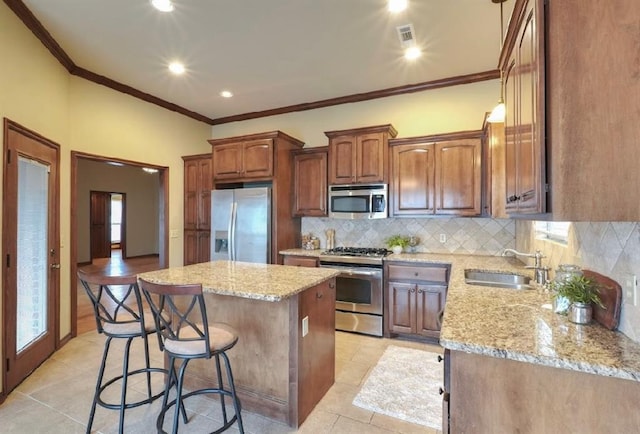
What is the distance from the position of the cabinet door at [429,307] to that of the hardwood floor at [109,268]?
13.4 ft

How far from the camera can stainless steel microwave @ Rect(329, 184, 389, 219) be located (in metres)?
3.99

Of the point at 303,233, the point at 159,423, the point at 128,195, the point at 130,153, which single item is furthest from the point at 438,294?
the point at 128,195

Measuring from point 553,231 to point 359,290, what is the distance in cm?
206

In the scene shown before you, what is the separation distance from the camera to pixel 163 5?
261 cm

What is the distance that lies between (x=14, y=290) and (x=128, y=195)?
8.14 m

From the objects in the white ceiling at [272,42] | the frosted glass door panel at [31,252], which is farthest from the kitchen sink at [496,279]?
the frosted glass door panel at [31,252]

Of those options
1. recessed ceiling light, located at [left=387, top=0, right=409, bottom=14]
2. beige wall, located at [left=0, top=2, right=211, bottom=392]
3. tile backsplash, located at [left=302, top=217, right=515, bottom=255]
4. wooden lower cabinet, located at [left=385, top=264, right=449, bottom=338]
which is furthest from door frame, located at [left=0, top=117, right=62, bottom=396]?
wooden lower cabinet, located at [left=385, top=264, right=449, bottom=338]

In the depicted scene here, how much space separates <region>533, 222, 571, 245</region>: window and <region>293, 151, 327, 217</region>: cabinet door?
245 cm

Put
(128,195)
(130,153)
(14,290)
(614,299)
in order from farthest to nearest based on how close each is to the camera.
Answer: (128,195), (130,153), (14,290), (614,299)

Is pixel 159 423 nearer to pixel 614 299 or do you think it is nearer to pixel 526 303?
pixel 526 303

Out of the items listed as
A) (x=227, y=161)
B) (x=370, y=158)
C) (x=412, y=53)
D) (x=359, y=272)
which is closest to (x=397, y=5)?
(x=412, y=53)

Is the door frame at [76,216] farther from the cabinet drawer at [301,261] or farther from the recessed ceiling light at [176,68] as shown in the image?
the cabinet drawer at [301,261]

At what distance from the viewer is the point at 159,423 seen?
1.93m

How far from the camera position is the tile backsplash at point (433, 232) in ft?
12.5
